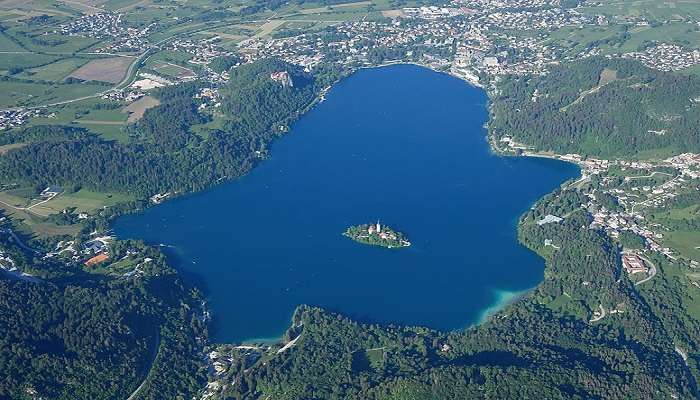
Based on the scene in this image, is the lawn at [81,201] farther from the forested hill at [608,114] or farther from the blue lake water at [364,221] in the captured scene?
the forested hill at [608,114]

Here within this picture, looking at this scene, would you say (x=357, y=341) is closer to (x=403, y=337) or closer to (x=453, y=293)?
(x=403, y=337)

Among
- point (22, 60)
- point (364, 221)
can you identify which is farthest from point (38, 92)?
point (364, 221)

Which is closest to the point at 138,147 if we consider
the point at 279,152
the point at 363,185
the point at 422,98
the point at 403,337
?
the point at 279,152

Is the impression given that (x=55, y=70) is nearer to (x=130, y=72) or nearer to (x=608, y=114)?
(x=130, y=72)

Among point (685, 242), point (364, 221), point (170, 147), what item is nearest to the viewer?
point (685, 242)

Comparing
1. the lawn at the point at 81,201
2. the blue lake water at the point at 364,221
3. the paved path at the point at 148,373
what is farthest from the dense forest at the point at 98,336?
the lawn at the point at 81,201

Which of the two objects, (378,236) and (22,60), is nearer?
(378,236)
